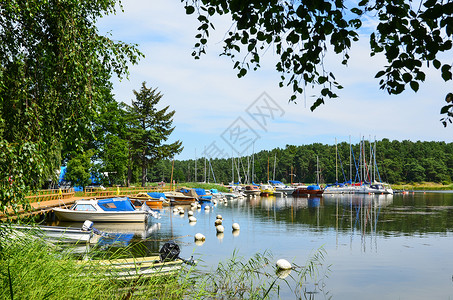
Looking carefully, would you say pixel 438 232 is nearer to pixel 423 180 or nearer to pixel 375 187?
pixel 375 187

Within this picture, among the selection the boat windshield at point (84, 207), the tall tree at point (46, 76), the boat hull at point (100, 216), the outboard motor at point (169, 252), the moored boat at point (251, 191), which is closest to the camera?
the tall tree at point (46, 76)

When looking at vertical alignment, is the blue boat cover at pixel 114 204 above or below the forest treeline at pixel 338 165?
below

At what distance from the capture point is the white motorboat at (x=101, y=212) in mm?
26438

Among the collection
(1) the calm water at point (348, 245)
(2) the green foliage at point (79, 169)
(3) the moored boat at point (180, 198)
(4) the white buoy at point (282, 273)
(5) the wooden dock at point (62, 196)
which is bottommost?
(1) the calm water at point (348, 245)

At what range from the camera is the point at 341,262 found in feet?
55.9

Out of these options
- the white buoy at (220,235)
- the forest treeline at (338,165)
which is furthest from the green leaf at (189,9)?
the forest treeline at (338,165)

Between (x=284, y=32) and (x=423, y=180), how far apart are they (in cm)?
12444

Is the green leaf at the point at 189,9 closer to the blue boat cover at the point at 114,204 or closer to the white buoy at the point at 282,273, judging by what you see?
the white buoy at the point at 282,273

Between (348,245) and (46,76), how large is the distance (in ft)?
56.8

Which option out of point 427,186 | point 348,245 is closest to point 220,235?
point 348,245

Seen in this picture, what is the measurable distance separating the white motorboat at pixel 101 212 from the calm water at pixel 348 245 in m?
0.60

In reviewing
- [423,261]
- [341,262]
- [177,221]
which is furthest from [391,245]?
[177,221]

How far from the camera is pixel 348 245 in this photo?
2105 cm

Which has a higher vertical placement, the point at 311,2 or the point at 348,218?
the point at 311,2
